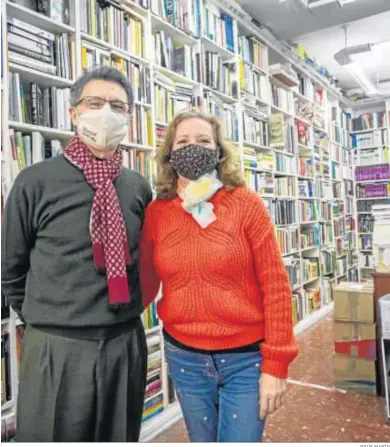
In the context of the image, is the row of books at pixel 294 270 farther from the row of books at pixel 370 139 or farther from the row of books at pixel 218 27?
the row of books at pixel 370 139

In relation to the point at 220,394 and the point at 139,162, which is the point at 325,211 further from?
the point at 220,394

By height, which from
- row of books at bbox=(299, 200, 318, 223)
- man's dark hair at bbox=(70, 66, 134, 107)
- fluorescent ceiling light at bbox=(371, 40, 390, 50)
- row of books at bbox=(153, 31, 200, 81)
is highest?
fluorescent ceiling light at bbox=(371, 40, 390, 50)

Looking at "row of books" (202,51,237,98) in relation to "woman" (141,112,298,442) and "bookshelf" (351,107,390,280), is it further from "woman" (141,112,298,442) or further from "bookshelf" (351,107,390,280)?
"bookshelf" (351,107,390,280)

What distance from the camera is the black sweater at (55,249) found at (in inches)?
33.3

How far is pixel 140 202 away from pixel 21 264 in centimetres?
32

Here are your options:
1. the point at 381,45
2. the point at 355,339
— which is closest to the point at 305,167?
the point at 381,45

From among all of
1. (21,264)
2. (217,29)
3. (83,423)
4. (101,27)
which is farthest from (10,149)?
(217,29)

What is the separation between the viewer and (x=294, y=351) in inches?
33.0

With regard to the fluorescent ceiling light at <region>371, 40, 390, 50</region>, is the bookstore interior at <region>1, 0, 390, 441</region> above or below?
below

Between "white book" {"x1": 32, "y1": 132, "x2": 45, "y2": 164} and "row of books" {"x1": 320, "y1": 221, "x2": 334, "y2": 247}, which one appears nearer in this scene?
"white book" {"x1": 32, "y1": 132, "x2": 45, "y2": 164}

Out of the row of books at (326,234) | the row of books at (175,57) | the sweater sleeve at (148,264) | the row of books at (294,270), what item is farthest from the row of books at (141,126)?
the row of books at (326,234)

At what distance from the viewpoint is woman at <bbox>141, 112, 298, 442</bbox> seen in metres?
0.84

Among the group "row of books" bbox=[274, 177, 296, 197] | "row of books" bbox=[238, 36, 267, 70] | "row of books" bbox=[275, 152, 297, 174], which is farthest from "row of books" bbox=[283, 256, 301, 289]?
"row of books" bbox=[238, 36, 267, 70]

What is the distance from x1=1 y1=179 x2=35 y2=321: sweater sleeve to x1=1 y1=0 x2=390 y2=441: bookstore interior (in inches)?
14.6
